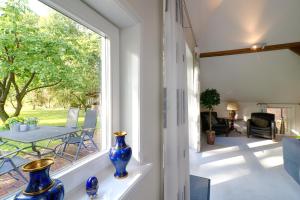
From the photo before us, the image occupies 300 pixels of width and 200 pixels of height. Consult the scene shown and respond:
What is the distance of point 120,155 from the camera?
93cm

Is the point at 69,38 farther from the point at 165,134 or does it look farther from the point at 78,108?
the point at 165,134

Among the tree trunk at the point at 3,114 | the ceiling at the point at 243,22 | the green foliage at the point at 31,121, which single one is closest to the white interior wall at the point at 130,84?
the green foliage at the point at 31,121

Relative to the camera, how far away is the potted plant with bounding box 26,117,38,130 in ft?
2.29

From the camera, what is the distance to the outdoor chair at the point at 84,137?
0.86 meters

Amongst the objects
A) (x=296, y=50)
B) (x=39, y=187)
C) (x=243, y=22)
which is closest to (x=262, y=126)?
(x=296, y=50)

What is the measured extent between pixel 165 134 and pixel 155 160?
0.22 m

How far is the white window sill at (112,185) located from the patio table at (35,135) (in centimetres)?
23

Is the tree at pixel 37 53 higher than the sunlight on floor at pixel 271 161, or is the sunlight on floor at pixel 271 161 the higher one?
the tree at pixel 37 53

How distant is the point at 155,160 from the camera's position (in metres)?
1.40

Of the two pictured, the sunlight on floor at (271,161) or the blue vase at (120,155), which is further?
the sunlight on floor at (271,161)

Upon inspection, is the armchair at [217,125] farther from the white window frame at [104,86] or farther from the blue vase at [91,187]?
the blue vase at [91,187]

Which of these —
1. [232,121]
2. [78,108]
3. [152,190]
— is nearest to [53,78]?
[78,108]

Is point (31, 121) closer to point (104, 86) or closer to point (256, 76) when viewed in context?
point (104, 86)

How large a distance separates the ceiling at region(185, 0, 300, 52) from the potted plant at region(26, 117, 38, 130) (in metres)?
2.97
